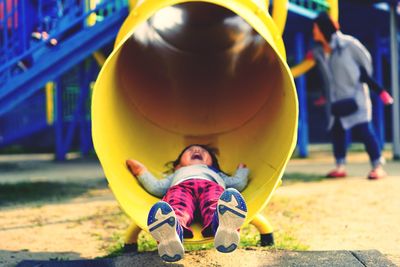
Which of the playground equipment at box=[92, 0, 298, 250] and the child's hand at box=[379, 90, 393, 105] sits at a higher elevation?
the playground equipment at box=[92, 0, 298, 250]

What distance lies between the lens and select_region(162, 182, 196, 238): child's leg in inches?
83.4

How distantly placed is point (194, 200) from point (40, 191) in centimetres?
268

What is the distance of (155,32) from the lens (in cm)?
346

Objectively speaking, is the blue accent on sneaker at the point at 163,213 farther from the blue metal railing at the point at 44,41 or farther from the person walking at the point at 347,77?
the person walking at the point at 347,77

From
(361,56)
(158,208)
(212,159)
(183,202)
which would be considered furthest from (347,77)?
(158,208)

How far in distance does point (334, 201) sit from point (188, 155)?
5.04 ft

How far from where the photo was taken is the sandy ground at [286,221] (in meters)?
2.55

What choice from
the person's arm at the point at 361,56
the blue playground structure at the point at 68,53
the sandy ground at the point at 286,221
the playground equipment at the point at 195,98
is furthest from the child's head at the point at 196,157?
the person's arm at the point at 361,56

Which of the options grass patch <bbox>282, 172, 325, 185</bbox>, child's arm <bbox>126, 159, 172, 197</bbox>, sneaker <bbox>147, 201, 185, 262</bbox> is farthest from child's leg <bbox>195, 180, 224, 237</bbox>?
grass patch <bbox>282, 172, 325, 185</bbox>

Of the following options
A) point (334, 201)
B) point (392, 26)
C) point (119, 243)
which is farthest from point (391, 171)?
point (119, 243)

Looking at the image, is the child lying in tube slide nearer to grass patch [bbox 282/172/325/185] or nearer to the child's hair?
the child's hair

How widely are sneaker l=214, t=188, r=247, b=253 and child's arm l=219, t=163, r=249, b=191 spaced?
2.00 ft

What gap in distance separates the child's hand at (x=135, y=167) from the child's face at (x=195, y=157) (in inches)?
11.0

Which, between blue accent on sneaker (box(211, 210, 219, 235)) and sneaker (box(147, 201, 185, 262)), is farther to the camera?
blue accent on sneaker (box(211, 210, 219, 235))
